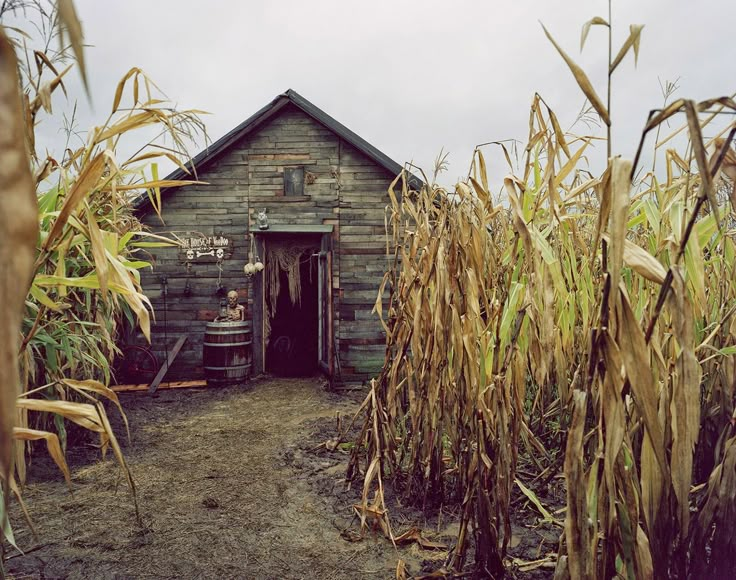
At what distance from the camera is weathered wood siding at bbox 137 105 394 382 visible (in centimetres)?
806

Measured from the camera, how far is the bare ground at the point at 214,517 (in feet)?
8.36

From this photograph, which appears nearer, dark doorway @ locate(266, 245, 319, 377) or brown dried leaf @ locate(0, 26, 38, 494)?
brown dried leaf @ locate(0, 26, 38, 494)

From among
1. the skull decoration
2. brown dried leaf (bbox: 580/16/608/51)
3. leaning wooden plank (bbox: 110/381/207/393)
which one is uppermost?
the skull decoration

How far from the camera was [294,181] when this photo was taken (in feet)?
26.6

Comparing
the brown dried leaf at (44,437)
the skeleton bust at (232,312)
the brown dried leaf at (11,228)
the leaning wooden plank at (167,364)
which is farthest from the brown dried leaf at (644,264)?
the leaning wooden plank at (167,364)

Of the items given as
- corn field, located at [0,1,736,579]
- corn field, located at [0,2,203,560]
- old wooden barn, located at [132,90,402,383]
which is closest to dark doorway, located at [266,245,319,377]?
old wooden barn, located at [132,90,402,383]

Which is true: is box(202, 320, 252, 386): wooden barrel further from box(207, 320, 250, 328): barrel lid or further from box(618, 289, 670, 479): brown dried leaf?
box(618, 289, 670, 479): brown dried leaf

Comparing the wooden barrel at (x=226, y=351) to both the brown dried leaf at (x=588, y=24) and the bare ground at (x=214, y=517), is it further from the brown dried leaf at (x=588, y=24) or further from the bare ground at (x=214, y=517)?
the brown dried leaf at (x=588, y=24)

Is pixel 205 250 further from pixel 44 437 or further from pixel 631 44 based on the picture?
pixel 631 44

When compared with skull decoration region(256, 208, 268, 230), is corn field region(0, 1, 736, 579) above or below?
below

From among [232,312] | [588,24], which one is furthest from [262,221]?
[588,24]

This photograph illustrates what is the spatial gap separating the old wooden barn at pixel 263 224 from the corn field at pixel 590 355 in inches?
190

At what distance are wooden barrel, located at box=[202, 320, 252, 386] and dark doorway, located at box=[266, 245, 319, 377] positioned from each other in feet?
8.46

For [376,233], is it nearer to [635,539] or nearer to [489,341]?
[489,341]
